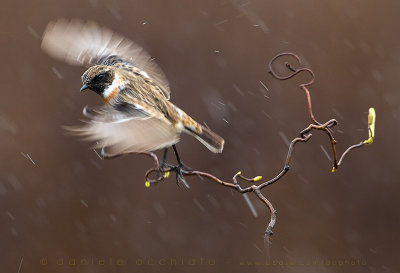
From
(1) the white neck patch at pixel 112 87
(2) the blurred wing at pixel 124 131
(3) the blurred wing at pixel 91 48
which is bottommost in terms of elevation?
(3) the blurred wing at pixel 91 48

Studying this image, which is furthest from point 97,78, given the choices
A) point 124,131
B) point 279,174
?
point 279,174

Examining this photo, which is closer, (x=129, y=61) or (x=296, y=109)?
(x=129, y=61)

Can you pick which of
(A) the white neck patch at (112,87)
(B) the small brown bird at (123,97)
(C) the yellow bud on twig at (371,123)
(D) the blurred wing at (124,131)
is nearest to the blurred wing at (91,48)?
(B) the small brown bird at (123,97)

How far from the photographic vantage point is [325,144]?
249 centimetres

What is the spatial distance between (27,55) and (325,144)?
1426 mm

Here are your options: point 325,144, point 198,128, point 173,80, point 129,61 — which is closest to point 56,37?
point 129,61

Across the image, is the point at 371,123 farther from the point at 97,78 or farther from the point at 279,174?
the point at 97,78

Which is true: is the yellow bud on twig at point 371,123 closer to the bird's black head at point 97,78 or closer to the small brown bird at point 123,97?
the small brown bird at point 123,97

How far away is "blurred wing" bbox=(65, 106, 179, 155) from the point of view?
738mm

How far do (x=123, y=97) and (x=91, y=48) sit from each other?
348 millimetres

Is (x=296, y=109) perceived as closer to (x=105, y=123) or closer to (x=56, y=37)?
(x=56, y=37)

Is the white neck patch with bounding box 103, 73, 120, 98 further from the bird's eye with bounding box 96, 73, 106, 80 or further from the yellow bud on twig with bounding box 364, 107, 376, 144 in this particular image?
the yellow bud on twig with bounding box 364, 107, 376, 144

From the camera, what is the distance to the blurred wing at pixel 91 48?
3.60 feet

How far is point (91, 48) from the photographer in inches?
47.7
